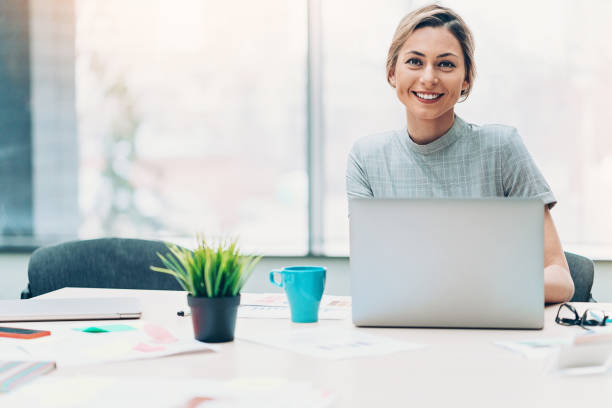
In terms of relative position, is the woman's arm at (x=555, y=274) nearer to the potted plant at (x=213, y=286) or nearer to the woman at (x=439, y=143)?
the woman at (x=439, y=143)

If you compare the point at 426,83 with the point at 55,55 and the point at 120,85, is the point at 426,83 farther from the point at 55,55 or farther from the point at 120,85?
the point at 55,55

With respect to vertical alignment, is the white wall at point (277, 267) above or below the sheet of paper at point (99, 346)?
below

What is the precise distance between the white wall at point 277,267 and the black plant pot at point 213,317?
194cm

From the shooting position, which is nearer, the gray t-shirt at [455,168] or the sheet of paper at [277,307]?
the sheet of paper at [277,307]

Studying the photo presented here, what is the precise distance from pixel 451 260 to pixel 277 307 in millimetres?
462

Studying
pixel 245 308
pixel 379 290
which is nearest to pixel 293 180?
pixel 245 308

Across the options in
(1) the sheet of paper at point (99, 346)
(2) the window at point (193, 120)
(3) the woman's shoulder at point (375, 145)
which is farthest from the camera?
(2) the window at point (193, 120)

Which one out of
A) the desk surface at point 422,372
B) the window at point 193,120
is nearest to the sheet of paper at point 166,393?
the desk surface at point 422,372

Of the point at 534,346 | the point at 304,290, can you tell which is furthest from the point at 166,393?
the point at 534,346

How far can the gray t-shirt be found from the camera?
6.34 feet

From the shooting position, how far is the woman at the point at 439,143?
1.94 meters

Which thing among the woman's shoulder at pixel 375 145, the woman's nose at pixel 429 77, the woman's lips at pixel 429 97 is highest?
the woman's nose at pixel 429 77

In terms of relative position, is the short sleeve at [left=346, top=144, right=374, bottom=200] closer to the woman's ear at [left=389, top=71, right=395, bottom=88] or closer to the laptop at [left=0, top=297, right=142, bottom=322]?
the woman's ear at [left=389, top=71, right=395, bottom=88]

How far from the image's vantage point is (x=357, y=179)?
2012 mm
